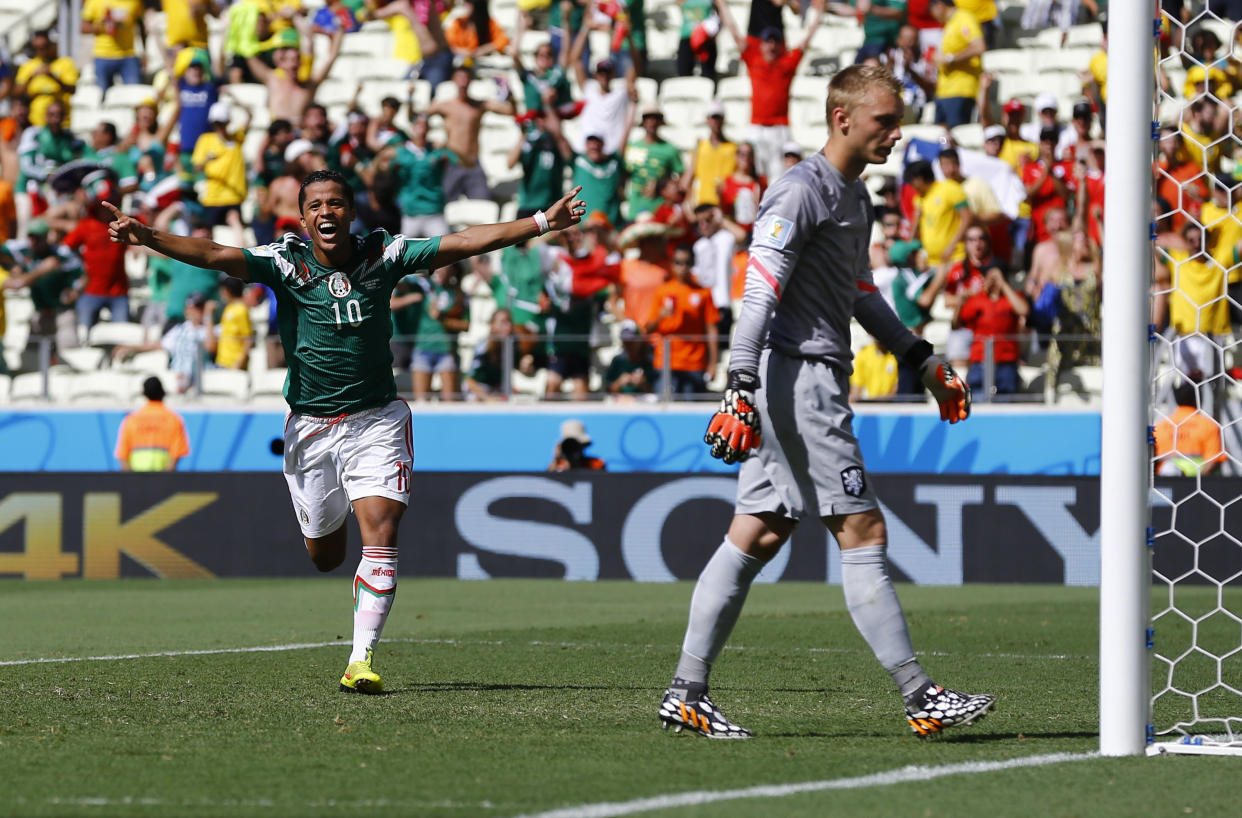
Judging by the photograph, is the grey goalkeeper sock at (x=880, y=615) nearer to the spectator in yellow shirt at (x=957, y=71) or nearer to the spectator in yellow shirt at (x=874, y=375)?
the spectator in yellow shirt at (x=874, y=375)

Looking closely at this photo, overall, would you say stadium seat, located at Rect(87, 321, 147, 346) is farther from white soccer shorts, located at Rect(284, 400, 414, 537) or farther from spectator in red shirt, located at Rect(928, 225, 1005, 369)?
white soccer shorts, located at Rect(284, 400, 414, 537)

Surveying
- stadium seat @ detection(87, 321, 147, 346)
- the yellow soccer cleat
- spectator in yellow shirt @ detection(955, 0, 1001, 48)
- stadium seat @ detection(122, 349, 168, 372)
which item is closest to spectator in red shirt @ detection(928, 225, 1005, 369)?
spectator in yellow shirt @ detection(955, 0, 1001, 48)

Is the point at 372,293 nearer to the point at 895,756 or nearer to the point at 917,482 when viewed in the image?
the point at 895,756

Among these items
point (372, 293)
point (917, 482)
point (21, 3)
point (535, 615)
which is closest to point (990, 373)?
point (917, 482)

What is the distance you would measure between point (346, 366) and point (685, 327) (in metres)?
9.30

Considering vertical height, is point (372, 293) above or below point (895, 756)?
above

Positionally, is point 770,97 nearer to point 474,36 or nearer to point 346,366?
point 474,36

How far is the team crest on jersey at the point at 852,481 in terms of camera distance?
6418 millimetres

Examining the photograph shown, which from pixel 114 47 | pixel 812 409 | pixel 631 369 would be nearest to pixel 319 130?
pixel 631 369

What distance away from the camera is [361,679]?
8016 millimetres

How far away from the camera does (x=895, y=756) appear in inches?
239

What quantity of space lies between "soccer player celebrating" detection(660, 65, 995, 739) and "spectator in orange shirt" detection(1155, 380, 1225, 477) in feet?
30.9

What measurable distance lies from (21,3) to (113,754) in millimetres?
23954

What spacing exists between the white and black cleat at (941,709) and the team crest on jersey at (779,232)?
5.04ft
